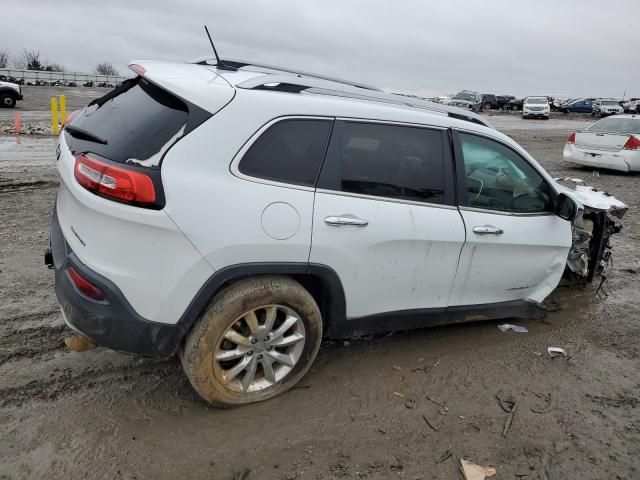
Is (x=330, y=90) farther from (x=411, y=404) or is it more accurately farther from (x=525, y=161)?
(x=411, y=404)

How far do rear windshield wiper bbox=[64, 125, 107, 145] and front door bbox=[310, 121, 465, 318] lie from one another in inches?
49.4

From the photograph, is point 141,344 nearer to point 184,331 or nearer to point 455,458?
point 184,331

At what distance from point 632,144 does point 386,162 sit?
11.7 metres

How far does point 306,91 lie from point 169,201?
1134 millimetres

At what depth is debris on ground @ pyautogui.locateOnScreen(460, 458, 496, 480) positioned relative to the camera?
2765mm

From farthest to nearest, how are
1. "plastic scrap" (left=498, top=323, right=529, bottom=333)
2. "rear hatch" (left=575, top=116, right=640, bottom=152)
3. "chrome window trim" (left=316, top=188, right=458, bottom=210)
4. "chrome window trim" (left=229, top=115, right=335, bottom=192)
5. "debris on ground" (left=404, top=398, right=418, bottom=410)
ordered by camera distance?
"rear hatch" (left=575, top=116, right=640, bottom=152) < "plastic scrap" (left=498, top=323, right=529, bottom=333) < "debris on ground" (left=404, top=398, right=418, bottom=410) < "chrome window trim" (left=316, top=188, right=458, bottom=210) < "chrome window trim" (left=229, top=115, right=335, bottom=192)

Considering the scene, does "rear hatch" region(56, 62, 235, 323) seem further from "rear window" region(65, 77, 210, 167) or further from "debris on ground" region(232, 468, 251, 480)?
"debris on ground" region(232, 468, 251, 480)

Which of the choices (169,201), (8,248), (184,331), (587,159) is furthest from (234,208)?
(587,159)

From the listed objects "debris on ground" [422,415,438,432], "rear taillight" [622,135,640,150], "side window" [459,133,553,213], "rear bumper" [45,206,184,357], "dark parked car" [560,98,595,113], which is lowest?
"debris on ground" [422,415,438,432]

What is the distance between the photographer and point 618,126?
13242mm

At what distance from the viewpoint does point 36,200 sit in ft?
23.8

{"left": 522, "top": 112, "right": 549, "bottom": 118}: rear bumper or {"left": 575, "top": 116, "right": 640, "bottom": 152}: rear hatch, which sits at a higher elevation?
{"left": 522, "top": 112, "right": 549, "bottom": 118}: rear bumper

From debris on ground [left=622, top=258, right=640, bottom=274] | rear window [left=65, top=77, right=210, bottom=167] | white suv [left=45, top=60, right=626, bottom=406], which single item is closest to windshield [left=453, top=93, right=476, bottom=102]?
debris on ground [left=622, top=258, right=640, bottom=274]

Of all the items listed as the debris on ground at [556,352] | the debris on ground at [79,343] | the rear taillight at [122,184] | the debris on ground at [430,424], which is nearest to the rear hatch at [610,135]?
the debris on ground at [556,352]
